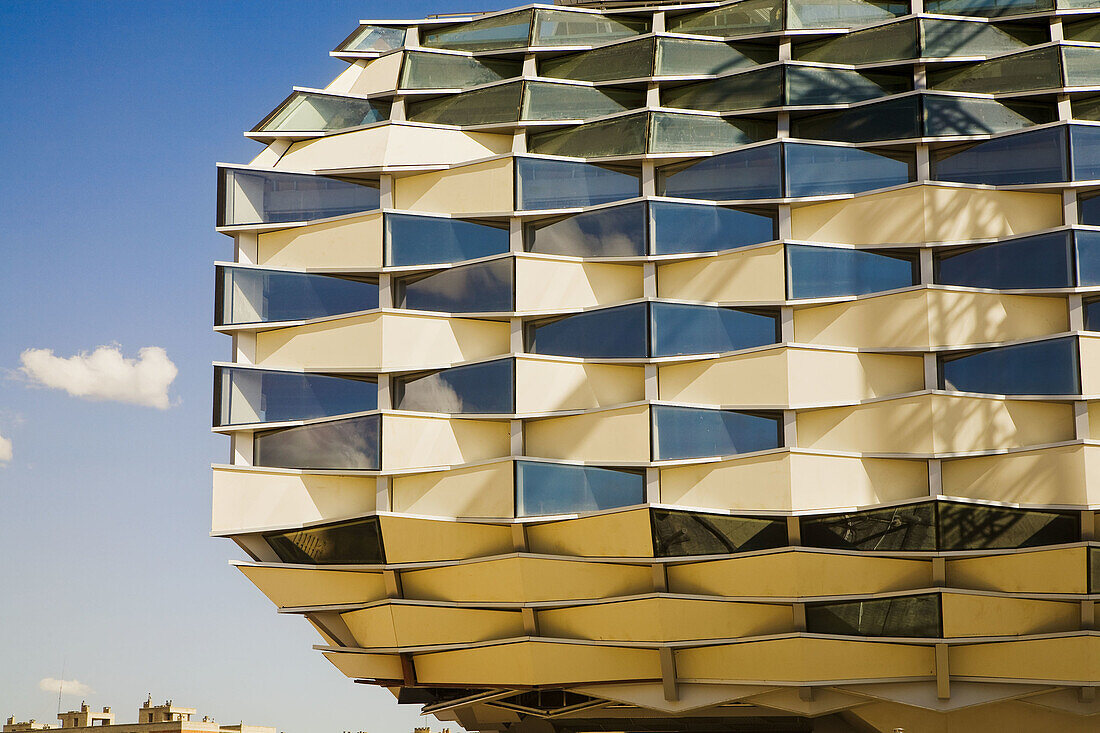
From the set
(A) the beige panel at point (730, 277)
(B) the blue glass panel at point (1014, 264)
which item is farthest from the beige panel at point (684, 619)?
(B) the blue glass panel at point (1014, 264)

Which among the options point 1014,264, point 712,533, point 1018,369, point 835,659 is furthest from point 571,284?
point 835,659

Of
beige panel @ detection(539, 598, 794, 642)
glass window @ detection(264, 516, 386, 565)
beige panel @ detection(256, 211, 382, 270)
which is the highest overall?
beige panel @ detection(256, 211, 382, 270)

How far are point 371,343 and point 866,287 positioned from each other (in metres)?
10.4

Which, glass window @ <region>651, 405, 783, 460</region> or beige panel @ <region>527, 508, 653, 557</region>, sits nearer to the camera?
beige panel @ <region>527, 508, 653, 557</region>

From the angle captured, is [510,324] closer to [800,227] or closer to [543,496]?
[543,496]

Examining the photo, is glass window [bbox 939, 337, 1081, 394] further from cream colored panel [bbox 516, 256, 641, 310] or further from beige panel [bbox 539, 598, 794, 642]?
cream colored panel [bbox 516, 256, 641, 310]

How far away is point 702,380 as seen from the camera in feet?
83.9

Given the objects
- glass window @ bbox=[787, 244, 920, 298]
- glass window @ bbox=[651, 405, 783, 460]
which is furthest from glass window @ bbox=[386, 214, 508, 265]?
glass window @ bbox=[787, 244, 920, 298]

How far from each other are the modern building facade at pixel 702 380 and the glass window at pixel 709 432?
6 centimetres

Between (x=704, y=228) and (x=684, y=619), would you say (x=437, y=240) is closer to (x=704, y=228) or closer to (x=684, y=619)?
(x=704, y=228)

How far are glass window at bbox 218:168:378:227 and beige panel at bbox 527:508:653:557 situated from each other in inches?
322

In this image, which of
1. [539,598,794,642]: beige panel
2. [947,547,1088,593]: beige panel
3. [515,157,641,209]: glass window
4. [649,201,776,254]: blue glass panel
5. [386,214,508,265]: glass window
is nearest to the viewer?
[947,547,1088,593]: beige panel

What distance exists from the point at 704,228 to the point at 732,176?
4.42 ft

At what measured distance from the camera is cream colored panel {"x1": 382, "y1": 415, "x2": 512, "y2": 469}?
83.0 feet
